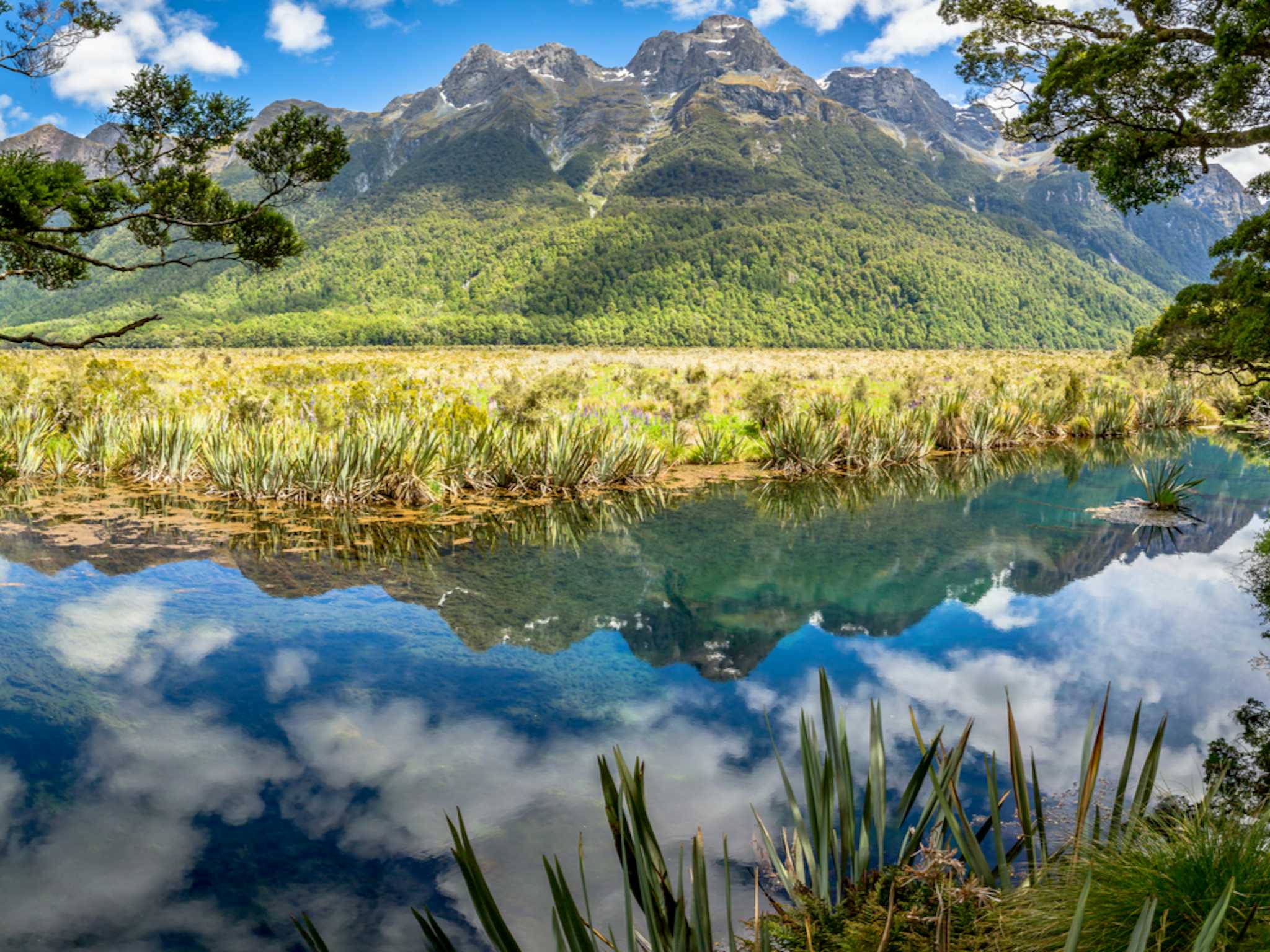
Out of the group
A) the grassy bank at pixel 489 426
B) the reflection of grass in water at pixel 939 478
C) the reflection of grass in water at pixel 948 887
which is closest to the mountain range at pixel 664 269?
the grassy bank at pixel 489 426

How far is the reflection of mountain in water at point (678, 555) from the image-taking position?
609 centimetres

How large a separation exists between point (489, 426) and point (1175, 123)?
Result: 27.9 ft

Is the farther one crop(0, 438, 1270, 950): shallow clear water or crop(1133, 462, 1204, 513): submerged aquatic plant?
crop(1133, 462, 1204, 513): submerged aquatic plant

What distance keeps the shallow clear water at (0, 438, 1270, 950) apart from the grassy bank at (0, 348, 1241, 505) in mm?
1253

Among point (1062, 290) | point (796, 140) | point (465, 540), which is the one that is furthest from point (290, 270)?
point (465, 540)

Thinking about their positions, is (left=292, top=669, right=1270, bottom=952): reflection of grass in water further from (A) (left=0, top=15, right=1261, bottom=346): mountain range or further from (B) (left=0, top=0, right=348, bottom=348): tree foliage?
(A) (left=0, top=15, right=1261, bottom=346): mountain range

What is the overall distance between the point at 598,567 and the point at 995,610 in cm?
337

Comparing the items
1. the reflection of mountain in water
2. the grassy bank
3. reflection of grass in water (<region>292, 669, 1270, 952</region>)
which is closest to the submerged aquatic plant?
the reflection of mountain in water

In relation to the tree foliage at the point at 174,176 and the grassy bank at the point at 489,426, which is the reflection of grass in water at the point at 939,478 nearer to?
the grassy bank at the point at 489,426

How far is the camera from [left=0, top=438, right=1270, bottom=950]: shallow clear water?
303cm

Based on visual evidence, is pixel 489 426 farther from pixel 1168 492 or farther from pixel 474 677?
pixel 1168 492

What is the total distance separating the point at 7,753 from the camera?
12.7 ft

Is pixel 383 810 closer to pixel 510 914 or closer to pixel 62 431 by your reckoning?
pixel 510 914

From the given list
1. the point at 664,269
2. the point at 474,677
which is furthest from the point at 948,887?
the point at 664,269
